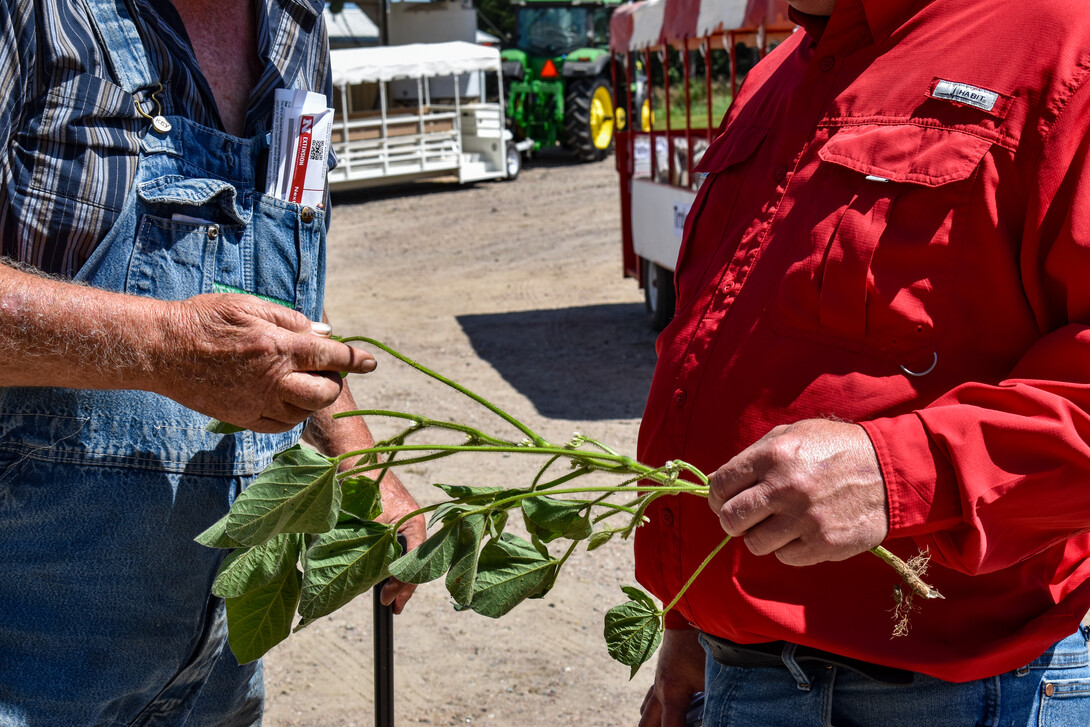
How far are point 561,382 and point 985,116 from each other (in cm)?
637

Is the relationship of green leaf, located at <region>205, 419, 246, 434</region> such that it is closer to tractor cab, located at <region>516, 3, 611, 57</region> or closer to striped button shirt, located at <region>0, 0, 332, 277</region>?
striped button shirt, located at <region>0, 0, 332, 277</region>

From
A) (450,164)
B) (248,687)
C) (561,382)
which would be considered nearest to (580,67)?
(450,164)

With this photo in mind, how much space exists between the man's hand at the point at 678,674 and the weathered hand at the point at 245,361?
2.57ft

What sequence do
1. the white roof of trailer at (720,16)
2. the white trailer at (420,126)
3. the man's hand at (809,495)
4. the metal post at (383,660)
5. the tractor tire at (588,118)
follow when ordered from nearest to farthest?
the man's hand at (809,495) < the metal post at (383,660) < the white roof of trailer at (720,16) < the white trailer at (420,126) < the tractor tire at (588,118)

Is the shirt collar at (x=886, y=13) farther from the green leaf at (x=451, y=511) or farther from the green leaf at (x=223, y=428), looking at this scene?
the green leaf at (x=223, y=428)

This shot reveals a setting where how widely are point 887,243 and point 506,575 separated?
25.6 inches

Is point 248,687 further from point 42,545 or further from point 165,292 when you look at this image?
point 165,292

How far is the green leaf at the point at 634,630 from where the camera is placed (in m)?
1.33

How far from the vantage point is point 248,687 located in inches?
79.9

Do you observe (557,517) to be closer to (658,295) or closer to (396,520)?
(396,520)

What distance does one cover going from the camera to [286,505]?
4.39 ft

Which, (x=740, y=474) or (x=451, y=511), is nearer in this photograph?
(x=740, y=474)

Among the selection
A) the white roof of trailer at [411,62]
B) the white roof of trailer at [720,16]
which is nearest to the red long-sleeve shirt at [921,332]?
the white roof of trailer at [720,16]

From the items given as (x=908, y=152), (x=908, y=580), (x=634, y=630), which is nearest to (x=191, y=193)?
(x=634, y=630)
